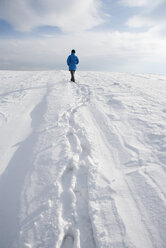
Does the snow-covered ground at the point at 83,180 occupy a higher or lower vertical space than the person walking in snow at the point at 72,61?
lower

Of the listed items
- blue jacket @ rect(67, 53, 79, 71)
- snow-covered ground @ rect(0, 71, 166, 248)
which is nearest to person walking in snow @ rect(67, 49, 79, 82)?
blue jacket @ rect(67, 53, 79, 71)

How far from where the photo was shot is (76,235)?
5.49ft

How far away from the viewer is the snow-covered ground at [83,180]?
1.66m

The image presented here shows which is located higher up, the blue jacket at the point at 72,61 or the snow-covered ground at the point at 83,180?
the blue jacket at the point at 72,61

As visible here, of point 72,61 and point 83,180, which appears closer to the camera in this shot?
point 83,180

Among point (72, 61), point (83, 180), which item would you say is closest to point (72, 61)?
point (72, 61)

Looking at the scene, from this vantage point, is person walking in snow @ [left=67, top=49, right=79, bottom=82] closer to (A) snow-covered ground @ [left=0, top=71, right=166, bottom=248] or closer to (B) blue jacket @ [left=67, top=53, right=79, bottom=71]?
(B) blue jacket @ [left=67, top=53, right=79, bottom=71]

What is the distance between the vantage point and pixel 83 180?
2.31 metres

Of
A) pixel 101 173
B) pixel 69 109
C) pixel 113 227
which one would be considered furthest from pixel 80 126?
pixel 113 227

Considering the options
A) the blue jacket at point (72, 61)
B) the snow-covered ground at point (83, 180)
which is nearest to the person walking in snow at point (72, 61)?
the blue jacket at point (72, 61)

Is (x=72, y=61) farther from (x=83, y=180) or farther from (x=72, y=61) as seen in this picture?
(x=83, y=180)

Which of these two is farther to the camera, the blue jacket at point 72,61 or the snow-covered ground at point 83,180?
the blue jacket at point 72,61

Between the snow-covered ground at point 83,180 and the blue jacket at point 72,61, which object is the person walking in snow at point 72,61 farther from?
the snow-covered ground at point 83,180

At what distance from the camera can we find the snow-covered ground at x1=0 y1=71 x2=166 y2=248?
166 centimetres
